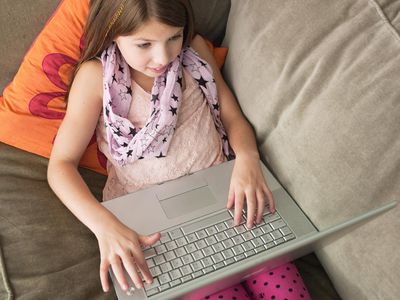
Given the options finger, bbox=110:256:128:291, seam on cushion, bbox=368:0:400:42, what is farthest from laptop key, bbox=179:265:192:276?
seam on cushion, bbox=368:0:400:42

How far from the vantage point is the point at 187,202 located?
991 millimetres

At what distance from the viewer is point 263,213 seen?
3.18 feet

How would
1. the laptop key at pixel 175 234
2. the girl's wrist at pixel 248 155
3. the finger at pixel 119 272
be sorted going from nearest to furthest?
the finger at pixel 119 272, the laptop key at pixel 175 234, the girl's wrist at pixel 248 155

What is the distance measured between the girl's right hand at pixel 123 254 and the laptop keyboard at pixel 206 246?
37 mm

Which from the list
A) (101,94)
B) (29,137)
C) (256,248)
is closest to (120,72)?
(101,94)

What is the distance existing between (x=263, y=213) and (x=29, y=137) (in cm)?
57

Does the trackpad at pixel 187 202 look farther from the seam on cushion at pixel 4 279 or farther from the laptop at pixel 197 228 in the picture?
the seam on cushion at pixel 4 279

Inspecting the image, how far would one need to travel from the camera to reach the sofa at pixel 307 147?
84 centimetres

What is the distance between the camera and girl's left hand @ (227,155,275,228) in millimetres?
944

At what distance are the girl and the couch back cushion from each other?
82mm

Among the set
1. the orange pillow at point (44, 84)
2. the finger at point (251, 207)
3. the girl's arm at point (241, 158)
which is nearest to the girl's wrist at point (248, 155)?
the girl's arm at point (241, 158)

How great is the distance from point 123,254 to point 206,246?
167 millimetres

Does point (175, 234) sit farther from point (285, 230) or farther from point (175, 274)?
point (285, 230)

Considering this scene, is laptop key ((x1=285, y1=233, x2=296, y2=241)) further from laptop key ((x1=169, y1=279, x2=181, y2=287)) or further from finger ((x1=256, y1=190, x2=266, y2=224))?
laptop key ((x1=169, y1=279, x2=181, y2=287))
